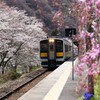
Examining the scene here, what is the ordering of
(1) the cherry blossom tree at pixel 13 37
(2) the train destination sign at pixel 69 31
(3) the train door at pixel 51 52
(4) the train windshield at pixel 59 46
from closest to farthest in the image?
(2) the train destination sign at pixel 69 31, (1) the cherry blossom tree at pixel 13 37, (3) the train door at pixel 51 52, (4) the train windshield at pixel 59 46

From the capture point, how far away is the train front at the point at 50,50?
2074cm

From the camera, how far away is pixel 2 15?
68.4 feet

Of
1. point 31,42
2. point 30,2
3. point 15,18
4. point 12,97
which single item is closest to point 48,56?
point 31,42

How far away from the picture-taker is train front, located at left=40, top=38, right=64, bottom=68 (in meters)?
20.7

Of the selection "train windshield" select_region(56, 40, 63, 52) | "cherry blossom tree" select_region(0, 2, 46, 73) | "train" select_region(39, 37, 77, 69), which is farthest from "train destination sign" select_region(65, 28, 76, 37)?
"train windshield" select_region(56, 40, 63, 52)

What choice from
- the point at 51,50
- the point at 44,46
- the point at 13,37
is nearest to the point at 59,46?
the point at 51,50

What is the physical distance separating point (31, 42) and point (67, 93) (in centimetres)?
1771

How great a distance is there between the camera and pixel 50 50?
68.1ft

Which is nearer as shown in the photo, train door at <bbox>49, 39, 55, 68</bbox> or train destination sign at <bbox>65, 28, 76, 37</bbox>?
train destination sign at <bbox>65, 28, 76, 37</bbox>

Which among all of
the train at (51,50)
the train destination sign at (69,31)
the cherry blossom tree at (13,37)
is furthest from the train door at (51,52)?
the train destination sign at (69,31)

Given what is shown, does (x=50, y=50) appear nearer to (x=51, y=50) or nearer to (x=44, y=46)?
(x=51, y=50)

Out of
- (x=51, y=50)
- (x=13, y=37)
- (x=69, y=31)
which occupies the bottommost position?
(x=51, y=50)

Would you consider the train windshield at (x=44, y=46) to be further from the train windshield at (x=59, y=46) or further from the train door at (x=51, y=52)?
the train windshield at (x=59, y=46)

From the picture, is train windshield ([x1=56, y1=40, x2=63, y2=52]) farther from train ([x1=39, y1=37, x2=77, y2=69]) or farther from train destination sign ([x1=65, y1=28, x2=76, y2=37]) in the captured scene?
train destination sign ([x1=65, y1=28, x2=76, y2=37])
